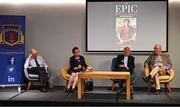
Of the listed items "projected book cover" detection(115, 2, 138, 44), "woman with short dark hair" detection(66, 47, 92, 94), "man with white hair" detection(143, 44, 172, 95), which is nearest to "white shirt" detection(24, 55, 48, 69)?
"woman with short dark hair" detection(66, 47, 92, 94)

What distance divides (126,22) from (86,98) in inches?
113

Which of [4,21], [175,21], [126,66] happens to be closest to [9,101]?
[4,21]

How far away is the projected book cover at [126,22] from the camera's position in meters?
9.41

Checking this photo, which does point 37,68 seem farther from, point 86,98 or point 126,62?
point 126,62

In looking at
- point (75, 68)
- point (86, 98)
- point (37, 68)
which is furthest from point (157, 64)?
point (37, 68)

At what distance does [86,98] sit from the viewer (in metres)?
7.48

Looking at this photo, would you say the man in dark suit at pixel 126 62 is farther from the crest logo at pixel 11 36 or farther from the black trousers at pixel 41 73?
the crest logo at pixel 11 36

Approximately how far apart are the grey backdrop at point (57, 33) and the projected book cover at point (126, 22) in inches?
23.4

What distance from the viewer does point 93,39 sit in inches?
373

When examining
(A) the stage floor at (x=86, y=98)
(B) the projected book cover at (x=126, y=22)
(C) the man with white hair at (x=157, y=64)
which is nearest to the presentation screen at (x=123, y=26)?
(B) the projected book cover at (x=126, y=22)

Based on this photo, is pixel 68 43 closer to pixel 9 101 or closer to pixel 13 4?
pixel 13 4

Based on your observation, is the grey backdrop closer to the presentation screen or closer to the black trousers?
the presentation screen

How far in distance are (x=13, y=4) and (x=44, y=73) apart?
2.42m

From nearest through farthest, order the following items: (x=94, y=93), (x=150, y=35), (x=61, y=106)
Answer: (x=61, y=106) < (x=94, y=93) < (x=150, y=35)
